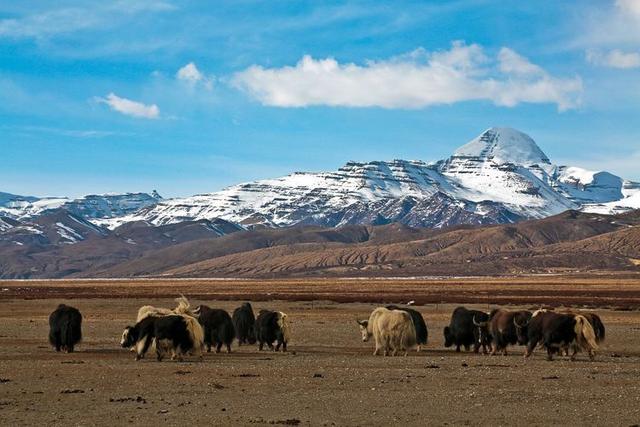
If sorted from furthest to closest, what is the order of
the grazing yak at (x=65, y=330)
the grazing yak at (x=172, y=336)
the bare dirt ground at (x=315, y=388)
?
the grazing yak at (x=65, y=330) → the grazing yak at (x=172, y=336) → the bare dirt ground at (x=315, y=388)

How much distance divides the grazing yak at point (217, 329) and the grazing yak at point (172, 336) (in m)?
3.58

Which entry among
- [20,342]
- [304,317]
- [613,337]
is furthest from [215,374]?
[304,317]

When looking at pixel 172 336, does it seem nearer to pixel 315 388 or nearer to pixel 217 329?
pixel 217 329

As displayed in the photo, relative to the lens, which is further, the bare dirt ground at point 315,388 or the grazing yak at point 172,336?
the grazing yak at point 172,336

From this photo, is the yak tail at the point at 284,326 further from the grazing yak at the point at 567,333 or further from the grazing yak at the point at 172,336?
the grazing yak at the point at 567,333

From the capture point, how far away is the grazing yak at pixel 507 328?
29328 mm

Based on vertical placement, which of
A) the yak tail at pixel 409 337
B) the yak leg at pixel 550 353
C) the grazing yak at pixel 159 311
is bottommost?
the yak leg at pixel 550 353

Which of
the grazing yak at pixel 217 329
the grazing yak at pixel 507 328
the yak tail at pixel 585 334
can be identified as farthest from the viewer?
the grazing yak at pixel 217 329

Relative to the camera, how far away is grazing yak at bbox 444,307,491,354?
103ft

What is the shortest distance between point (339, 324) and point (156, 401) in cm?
2840

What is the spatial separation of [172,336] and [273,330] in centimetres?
592

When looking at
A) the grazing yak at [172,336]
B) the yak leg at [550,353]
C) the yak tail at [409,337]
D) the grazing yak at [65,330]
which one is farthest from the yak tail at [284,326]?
the yak leg at [550,353]

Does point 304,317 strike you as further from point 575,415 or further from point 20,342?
point 575,415

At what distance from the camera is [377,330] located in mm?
29734
